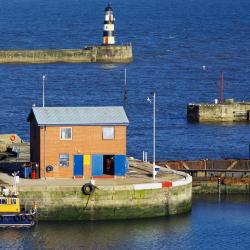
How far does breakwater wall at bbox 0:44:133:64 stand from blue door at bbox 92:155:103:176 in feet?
316

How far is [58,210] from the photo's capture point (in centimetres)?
7038

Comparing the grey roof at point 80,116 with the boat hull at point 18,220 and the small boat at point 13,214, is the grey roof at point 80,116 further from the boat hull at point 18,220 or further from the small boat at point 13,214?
the boat hull at point 18,220

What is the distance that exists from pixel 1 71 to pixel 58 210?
8968 centimetres

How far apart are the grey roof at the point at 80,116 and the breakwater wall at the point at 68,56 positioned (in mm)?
94899

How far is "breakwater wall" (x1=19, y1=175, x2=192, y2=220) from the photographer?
70.1 metres

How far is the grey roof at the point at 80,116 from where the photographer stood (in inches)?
2891

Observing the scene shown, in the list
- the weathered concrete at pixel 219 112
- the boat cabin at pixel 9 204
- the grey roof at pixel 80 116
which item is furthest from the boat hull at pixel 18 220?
the weathered concrete at pixel 219 112

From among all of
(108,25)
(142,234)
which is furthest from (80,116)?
(108,25)

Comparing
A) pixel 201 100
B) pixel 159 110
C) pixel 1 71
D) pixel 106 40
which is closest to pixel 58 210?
pixel 159 110

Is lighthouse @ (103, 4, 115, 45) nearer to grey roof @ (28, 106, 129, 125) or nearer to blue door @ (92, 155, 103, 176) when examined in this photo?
grey roof @ (28, 106, 129, 125)

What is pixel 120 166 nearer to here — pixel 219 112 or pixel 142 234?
pixel 142 234

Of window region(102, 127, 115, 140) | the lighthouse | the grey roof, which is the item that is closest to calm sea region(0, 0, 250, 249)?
the lighthouse

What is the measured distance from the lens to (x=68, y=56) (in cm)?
17038

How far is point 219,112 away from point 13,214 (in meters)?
45.3
